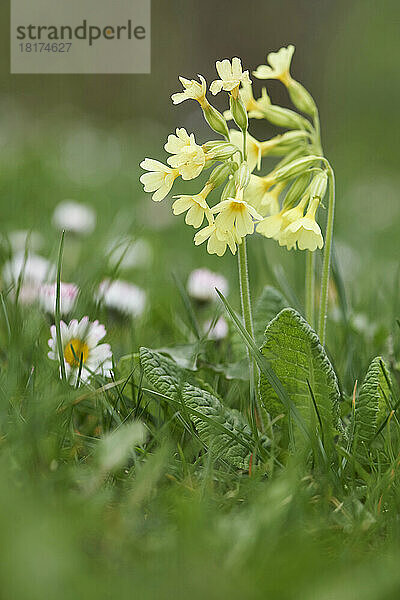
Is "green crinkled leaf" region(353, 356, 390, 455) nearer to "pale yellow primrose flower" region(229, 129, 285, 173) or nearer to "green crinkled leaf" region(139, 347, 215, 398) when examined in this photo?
"green crinkled leaf" region(139, 347, 215, 398)

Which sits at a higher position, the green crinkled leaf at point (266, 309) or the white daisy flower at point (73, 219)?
the white daisy flower at point (73, 219)

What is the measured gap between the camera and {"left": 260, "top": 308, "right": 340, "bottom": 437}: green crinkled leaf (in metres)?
0.96

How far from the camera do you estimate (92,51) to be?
2645mm

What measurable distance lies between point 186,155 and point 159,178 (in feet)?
0.21

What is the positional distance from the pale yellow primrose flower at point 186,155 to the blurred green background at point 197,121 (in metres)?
0.77

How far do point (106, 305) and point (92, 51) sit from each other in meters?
1.66

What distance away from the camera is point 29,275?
1392 millimetres

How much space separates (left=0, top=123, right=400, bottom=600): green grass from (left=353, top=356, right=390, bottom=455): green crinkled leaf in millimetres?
27

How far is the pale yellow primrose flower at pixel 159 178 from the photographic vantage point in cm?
95

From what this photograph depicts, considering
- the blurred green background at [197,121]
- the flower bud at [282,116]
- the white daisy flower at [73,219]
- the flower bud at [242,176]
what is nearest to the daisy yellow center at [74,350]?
the flower bud at [242,176]

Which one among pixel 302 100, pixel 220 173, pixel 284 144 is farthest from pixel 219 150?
pixel 302 100

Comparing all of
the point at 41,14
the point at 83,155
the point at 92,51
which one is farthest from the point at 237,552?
the point at 83,155

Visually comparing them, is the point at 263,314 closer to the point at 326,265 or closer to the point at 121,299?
the point at 326,265

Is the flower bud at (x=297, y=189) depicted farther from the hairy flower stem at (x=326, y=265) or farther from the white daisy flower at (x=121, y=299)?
the white daisy flower at (x=121, y=299)
